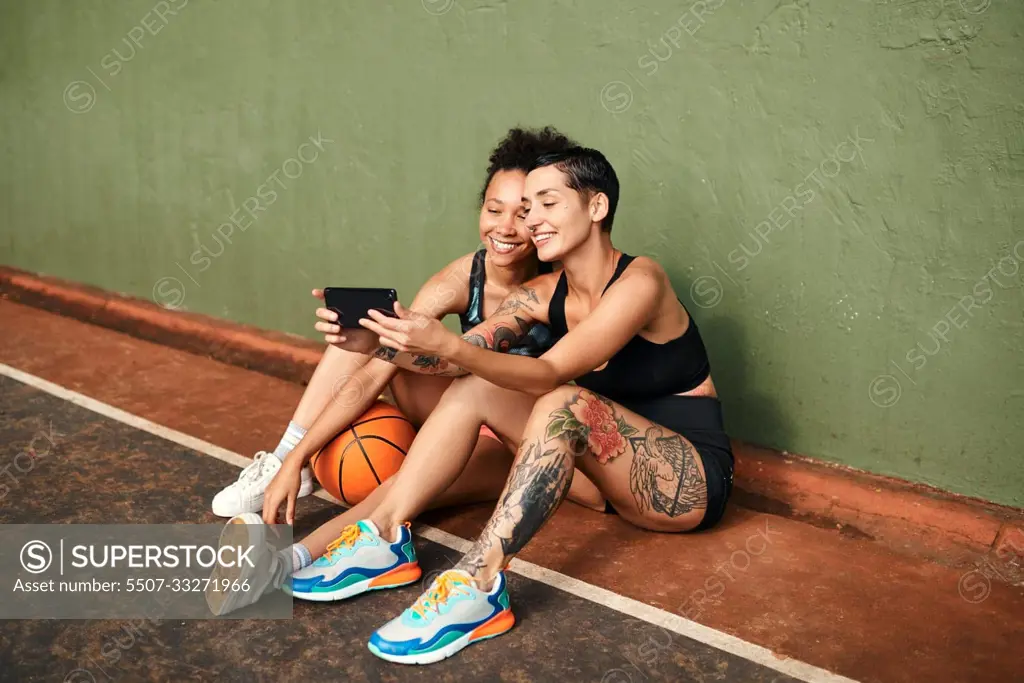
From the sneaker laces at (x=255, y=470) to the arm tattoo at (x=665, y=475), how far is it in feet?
4.99

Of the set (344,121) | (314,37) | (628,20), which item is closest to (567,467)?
(628,20)

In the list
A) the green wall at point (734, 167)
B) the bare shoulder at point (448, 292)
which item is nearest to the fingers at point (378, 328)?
the bare shoulder at point (448, 292)

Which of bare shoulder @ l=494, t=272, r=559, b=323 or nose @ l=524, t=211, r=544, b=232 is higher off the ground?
nose @ l=524, t=211, r=544, b=232

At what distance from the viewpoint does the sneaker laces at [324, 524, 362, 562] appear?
312 cm

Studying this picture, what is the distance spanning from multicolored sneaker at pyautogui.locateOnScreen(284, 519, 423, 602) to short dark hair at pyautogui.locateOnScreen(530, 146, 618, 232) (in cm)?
128

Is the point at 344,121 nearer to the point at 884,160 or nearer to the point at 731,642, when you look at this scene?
the point at 884,160

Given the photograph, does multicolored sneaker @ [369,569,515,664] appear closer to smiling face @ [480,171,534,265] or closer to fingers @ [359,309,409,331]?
fingers @ [359,309,409,331]

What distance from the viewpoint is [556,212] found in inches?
130

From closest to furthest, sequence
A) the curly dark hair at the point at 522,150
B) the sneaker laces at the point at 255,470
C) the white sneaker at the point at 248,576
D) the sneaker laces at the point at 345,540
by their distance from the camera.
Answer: the white sneaker at the point at 248,576 < the sneaker laces at the point at 345,540 < the curly dark hair at the point at 522,150 < the sneaker laces at the point at 255,470

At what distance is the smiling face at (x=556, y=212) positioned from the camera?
3.30 meters

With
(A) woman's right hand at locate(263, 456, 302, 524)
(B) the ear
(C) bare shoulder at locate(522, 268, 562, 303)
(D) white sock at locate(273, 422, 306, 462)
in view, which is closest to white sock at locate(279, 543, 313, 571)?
(A) woman's right hand at locate(263, 456, 302, 524)

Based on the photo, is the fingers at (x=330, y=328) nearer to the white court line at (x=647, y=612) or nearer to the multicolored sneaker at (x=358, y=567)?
the multicolored sneaker at (x=358, y=567)

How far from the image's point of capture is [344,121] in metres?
5.36

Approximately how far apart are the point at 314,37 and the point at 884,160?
3.21m
